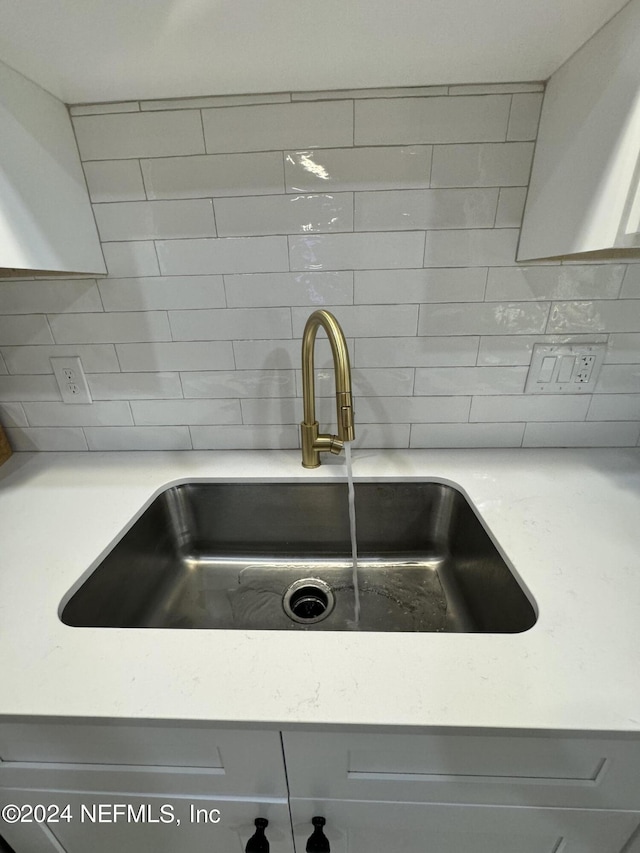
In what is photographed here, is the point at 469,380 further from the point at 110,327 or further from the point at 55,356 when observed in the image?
the point at 55,356

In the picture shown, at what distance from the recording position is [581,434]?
0.91m

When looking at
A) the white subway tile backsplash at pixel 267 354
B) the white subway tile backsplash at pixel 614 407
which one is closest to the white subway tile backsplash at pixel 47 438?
the white subway tile backsplash at pixel 267 354

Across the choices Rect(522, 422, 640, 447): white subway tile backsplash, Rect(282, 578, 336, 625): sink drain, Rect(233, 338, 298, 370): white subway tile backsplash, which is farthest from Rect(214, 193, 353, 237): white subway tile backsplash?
Rect(282, 578, 336, 625): sink drain

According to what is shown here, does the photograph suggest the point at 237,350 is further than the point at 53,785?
Yes

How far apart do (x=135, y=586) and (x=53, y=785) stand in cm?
29

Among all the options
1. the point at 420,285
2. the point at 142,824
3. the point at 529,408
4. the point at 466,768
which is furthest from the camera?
the point at 529,408

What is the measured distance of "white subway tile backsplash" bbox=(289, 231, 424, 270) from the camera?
756 mm

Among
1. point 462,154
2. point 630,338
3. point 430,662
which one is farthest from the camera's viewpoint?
point 630,338

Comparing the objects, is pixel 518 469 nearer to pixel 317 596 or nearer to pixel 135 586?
pixel 317 596

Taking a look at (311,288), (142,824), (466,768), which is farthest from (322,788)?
(311,288)

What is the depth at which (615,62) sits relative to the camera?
1.59 feet

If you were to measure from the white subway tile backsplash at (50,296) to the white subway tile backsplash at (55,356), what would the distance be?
0.08 m

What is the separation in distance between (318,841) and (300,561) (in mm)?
466

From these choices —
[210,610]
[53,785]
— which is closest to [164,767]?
A: [53,785]
